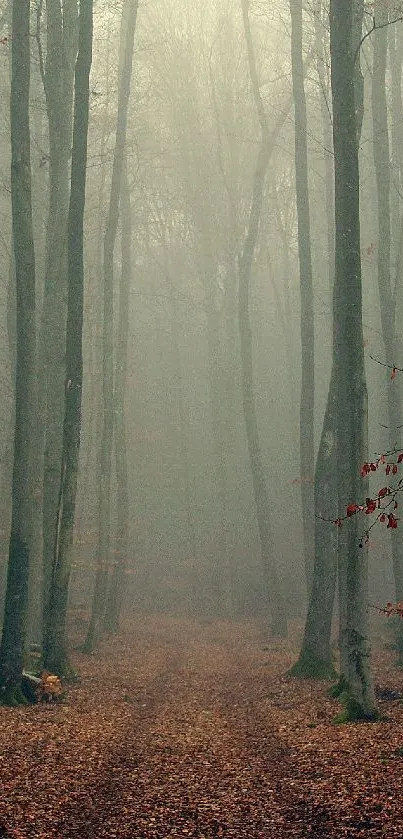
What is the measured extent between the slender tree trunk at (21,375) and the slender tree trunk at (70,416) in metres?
0.81

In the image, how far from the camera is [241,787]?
6.82 metres

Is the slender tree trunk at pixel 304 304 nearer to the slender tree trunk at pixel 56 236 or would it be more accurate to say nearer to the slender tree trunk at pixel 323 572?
the slender tree trunk at pixel 323 572

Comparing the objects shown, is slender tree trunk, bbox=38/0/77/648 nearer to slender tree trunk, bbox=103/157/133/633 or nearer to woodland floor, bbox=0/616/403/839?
woodland floor, bbox=0/616/403/839

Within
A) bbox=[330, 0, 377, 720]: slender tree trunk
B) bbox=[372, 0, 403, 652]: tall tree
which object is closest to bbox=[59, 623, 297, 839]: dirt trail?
bbox=[330, 0, 377, 720]: slender tree trunk

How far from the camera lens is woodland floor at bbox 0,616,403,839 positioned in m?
5.92

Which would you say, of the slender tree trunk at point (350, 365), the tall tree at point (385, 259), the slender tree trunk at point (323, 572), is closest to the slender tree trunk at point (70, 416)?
the slender tree trunk at point (323, 572)

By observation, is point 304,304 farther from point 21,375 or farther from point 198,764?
point 198,764

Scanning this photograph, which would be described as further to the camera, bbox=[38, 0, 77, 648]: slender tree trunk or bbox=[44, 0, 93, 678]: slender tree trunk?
bbox=[38, 0, 77, 648]: slender tree trunk

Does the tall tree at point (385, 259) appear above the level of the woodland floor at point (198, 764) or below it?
above

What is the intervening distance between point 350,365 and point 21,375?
426 cm

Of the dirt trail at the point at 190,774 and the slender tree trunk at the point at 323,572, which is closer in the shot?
the dirt trail at the point at 190,774

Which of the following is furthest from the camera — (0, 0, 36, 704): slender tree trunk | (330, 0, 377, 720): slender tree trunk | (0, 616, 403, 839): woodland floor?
(0, 0, 36, 704): slender tree trunk

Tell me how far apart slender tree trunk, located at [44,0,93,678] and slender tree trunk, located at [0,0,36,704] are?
806mm

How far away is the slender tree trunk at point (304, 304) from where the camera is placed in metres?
17.1
